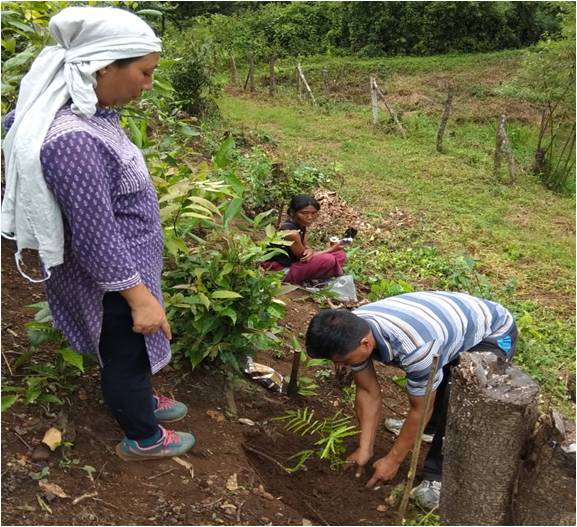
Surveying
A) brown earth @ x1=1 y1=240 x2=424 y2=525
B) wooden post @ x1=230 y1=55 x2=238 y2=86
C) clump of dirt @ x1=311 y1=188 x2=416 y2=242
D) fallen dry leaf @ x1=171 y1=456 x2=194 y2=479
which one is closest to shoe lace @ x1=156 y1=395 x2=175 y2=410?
brown earth @ x1=1 y1=240 x2=424 y2=525

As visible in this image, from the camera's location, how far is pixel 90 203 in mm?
1696

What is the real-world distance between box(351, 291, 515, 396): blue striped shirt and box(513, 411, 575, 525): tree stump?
19.4 inches

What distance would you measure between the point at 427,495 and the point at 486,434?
66cm

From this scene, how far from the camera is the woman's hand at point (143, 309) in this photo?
1.87 meters

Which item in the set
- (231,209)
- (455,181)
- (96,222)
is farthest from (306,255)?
(455,181)

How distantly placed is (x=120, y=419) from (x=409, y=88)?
17105 millimetres

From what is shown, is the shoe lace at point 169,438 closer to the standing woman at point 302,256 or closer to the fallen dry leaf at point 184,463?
the fallen dry leaf at point 184,463

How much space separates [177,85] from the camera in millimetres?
8883

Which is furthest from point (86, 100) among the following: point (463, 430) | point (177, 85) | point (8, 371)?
point (177, 85)

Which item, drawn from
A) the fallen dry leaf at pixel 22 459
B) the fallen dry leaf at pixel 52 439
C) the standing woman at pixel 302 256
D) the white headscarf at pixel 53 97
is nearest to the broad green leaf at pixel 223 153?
the white headscarf at pixel 53 97

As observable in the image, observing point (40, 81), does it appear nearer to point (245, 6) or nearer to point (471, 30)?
point (471, 30)

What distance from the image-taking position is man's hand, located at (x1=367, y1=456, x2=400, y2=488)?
2.53 metres

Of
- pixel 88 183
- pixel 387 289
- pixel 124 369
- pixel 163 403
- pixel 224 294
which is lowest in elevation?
pixel 387 289

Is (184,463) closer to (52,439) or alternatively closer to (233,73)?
(52,439)
